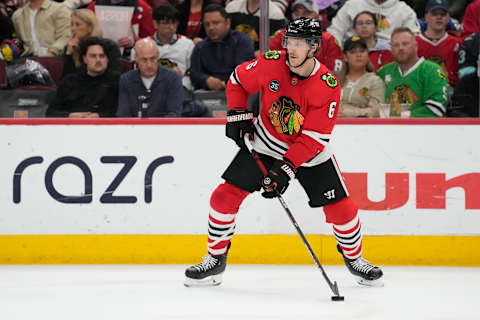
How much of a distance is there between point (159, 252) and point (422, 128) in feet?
5.54

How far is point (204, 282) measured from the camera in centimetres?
353

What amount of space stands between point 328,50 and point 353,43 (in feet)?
0.62

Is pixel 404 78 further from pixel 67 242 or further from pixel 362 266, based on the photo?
pixel 67 242

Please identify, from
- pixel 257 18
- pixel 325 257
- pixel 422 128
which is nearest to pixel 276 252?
pixel 325 257

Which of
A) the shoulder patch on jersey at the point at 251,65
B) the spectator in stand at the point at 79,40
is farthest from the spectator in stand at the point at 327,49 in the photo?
the spectator in stand at the point at 79,40

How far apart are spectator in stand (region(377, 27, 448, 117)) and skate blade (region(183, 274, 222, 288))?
58.7 inches

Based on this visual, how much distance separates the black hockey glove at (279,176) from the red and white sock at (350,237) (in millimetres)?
438

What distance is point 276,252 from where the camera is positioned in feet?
13.5

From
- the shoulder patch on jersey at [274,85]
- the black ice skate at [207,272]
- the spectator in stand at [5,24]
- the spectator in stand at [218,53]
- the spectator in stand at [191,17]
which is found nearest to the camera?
the shoulder patch on jersey at [274,85]

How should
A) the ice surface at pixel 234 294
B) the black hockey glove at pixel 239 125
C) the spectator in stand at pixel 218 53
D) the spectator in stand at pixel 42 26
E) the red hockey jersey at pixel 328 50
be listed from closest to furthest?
the ice surface at pixel 234 294 → the black hockey glove at pixel 239 125 → the red hockey jersey at pixel 328 50 → the spectator in stand at pixel 218 53 → the spectator in stand at pixel 42 26

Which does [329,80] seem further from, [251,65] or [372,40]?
[372,40]

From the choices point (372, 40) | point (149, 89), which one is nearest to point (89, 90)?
point (149, 89)

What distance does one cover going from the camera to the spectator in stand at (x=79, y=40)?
15.0 feet

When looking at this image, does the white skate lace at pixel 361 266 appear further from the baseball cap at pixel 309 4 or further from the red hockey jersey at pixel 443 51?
the baseball cap at pixel 309 4
